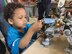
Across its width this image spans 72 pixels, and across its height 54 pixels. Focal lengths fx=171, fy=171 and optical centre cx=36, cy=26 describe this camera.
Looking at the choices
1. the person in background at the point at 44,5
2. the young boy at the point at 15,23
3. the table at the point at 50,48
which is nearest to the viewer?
the table at the point at 50,48

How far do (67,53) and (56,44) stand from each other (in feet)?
0.37

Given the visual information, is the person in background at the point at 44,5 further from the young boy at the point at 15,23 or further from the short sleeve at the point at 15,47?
the short sleeve at the point at 15,47

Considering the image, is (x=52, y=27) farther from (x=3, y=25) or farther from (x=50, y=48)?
(x=3, y=25)

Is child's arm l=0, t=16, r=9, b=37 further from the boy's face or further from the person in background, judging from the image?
the person in background

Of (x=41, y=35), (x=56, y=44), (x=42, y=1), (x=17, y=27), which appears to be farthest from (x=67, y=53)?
(x=42, y=1)

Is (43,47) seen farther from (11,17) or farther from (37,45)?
(11,17)

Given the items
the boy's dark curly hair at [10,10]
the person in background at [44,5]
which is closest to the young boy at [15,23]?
the boy's dark curly hair at [10,10]

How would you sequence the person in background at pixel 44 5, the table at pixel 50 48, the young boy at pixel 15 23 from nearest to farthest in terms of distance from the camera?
the table at pixel 50 48 < the young boy at pixel 15 23 < the person in background at pixel 44 5

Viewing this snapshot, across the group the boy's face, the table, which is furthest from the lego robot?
the boy's face

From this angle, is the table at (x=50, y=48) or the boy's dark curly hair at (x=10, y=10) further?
the boy's dark curly hair at (x=10, y=10)

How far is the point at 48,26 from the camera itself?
0.87m

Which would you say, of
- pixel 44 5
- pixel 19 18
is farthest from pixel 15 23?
pixel 44 5

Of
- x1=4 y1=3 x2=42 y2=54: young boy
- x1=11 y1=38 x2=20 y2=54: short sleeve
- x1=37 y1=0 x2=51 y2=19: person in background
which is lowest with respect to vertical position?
x1=37 y1=0 x2=51 y2=19: person in background

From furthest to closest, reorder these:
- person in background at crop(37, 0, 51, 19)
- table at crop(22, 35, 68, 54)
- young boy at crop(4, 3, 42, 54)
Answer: person in background at crop(37, 0, 51, 19)
young boy at crop(4, 3, 42, 54)
table at crop(22, 35, 68, 54)
